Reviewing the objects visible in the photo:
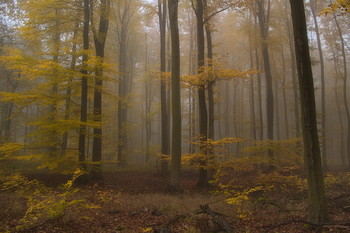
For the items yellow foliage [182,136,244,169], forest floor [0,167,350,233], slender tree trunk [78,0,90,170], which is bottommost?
forest floor [0,167,350,233]

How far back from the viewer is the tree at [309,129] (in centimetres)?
523

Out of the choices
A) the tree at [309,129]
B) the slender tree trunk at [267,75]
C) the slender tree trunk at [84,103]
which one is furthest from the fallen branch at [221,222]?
the slender tree trunk at [267,75]

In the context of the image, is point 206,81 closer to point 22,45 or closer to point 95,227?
point 95,227

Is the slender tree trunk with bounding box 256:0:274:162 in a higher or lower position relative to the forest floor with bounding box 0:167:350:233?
higher

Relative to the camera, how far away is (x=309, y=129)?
5.27 m

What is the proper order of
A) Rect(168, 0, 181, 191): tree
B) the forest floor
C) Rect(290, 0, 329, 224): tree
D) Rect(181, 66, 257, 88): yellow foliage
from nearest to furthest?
Rect(290, 0, 329, 224): tree → the forest floor → Rect(168, 0, 181, 191): tree → Rect(181, 66, 257, 88): yellow foliage

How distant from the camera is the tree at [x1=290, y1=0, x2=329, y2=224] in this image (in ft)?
17.2

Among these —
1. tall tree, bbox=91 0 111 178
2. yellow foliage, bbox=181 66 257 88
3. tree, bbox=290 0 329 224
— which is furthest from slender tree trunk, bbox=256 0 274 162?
tree, bbox=290 0 329 224

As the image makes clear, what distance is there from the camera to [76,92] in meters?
12.0

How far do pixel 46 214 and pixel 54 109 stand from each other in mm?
7577

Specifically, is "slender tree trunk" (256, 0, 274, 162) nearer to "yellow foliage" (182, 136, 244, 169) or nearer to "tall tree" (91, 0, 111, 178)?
"yellow foliage" (182, 136, 244, 169)

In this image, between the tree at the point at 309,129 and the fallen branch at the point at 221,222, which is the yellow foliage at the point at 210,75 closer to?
the tree at the point at 309,129

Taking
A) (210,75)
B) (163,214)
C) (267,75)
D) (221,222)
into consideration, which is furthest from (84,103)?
(267,75)

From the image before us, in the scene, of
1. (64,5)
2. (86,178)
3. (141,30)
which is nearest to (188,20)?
(141,30)
